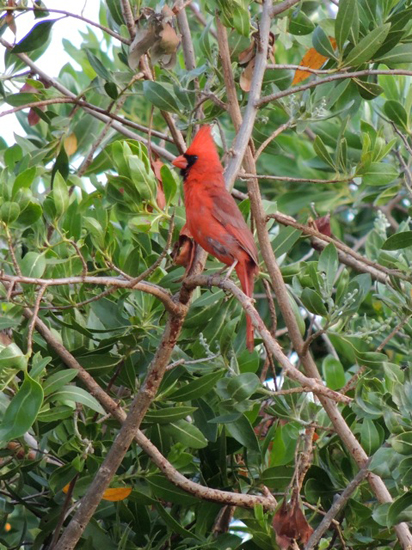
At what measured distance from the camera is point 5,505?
114 inches

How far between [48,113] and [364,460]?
1.78m

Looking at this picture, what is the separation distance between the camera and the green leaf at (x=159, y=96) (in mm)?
2877

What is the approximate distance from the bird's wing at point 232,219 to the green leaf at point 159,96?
32 cm

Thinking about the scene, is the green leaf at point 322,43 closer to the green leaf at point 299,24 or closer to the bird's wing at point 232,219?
the green leaf at point 299,24

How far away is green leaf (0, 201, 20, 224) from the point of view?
241 cm

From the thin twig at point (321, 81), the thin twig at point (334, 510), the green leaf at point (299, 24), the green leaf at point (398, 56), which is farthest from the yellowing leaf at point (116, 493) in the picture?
the green leaf at point (299, 24)

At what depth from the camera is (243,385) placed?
7.68ft

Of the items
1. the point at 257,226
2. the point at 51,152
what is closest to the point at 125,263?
the point at 257,226

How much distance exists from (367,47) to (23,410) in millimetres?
1513

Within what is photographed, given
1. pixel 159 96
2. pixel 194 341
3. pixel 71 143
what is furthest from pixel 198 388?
pixel 71 143

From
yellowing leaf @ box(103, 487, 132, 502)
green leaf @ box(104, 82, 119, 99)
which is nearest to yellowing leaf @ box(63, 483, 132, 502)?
yellowing leaf @ box(103, 487, 132, 502)

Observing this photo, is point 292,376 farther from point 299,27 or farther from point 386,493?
point 299,27

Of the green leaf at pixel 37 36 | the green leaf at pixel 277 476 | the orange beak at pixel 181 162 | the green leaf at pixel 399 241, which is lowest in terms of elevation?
the green leaf at pixel 277 476

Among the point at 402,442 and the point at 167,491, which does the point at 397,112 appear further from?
the point at 167,491
